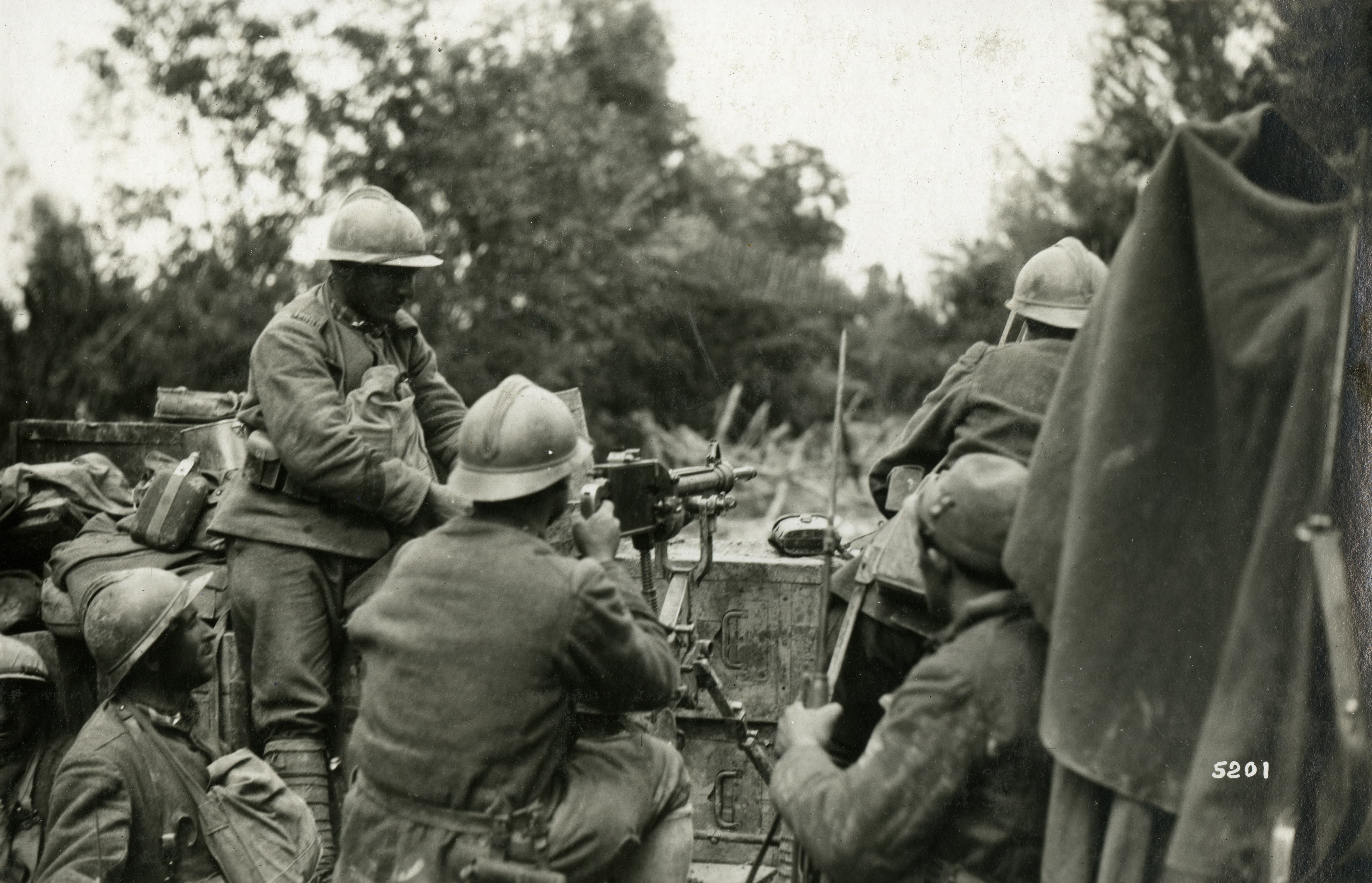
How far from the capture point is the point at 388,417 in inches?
192

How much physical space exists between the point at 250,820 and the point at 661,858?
125 cm

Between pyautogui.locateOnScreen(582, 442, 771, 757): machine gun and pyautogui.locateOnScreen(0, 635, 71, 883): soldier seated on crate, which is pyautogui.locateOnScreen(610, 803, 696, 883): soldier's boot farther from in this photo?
pyautogui.locateOnScreen(0, 635, 71, 883): soldier seated on crate

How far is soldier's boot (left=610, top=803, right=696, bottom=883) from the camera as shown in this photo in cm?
366

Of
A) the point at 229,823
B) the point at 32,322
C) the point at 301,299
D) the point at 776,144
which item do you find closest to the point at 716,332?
the point at 776,144

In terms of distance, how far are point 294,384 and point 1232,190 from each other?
329cm

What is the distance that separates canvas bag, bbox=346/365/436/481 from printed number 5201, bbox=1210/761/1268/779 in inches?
123

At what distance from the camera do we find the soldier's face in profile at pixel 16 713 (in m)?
4.43

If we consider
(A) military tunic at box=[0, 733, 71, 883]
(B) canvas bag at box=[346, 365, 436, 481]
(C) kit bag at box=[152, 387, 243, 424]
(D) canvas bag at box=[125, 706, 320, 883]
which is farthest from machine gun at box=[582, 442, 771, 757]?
(C) kit bag at box=[152, 387, 243, 424]

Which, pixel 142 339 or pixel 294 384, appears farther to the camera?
pixel 142 339

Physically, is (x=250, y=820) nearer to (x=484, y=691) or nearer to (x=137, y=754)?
(x=137, y=754)

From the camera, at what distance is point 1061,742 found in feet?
8.82

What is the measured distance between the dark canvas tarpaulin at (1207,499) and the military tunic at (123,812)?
8.12 feet

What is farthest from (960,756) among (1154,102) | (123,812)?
(1154,102)

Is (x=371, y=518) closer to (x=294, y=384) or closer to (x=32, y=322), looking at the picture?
(x=294, y=384)
